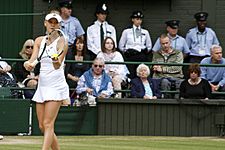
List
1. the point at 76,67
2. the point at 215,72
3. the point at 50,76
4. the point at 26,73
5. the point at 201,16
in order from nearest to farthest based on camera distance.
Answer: the point at 50,76
the point at 76,67
the point at 215,72
the point at 26,73
the point at 201,16

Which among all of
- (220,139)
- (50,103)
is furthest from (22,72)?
(50,103)

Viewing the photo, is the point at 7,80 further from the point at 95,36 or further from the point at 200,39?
the point at 200,39

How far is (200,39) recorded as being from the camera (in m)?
17.8

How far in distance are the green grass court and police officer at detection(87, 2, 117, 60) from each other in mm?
2587

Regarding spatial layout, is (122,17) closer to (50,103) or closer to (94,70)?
(94,70)

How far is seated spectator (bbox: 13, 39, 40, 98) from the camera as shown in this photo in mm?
16391

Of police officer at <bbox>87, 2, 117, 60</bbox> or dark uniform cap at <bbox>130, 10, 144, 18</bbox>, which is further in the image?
dark uniform cap at <bbox>130, 10, 144, 18</bbox>

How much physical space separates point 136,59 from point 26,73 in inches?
94.3

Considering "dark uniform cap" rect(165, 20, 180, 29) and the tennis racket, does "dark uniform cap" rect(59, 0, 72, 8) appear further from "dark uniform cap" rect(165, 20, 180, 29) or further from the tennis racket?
the tennis racket

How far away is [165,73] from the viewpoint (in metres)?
17.0

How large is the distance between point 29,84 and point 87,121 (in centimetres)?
137

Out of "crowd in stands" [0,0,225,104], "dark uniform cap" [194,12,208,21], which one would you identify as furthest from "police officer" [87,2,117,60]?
"dark uniform cap" [194,12,208,21]

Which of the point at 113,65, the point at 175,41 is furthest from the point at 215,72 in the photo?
the point at 113,65

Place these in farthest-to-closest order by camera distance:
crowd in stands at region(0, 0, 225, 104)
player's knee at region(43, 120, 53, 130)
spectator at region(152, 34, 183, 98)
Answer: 1. spectator at region(152, 34, 183, 98)
2. crowd in stands at region(0, 0, 225, 104)
3. player's knee at region(43, 120, 53, 130)
